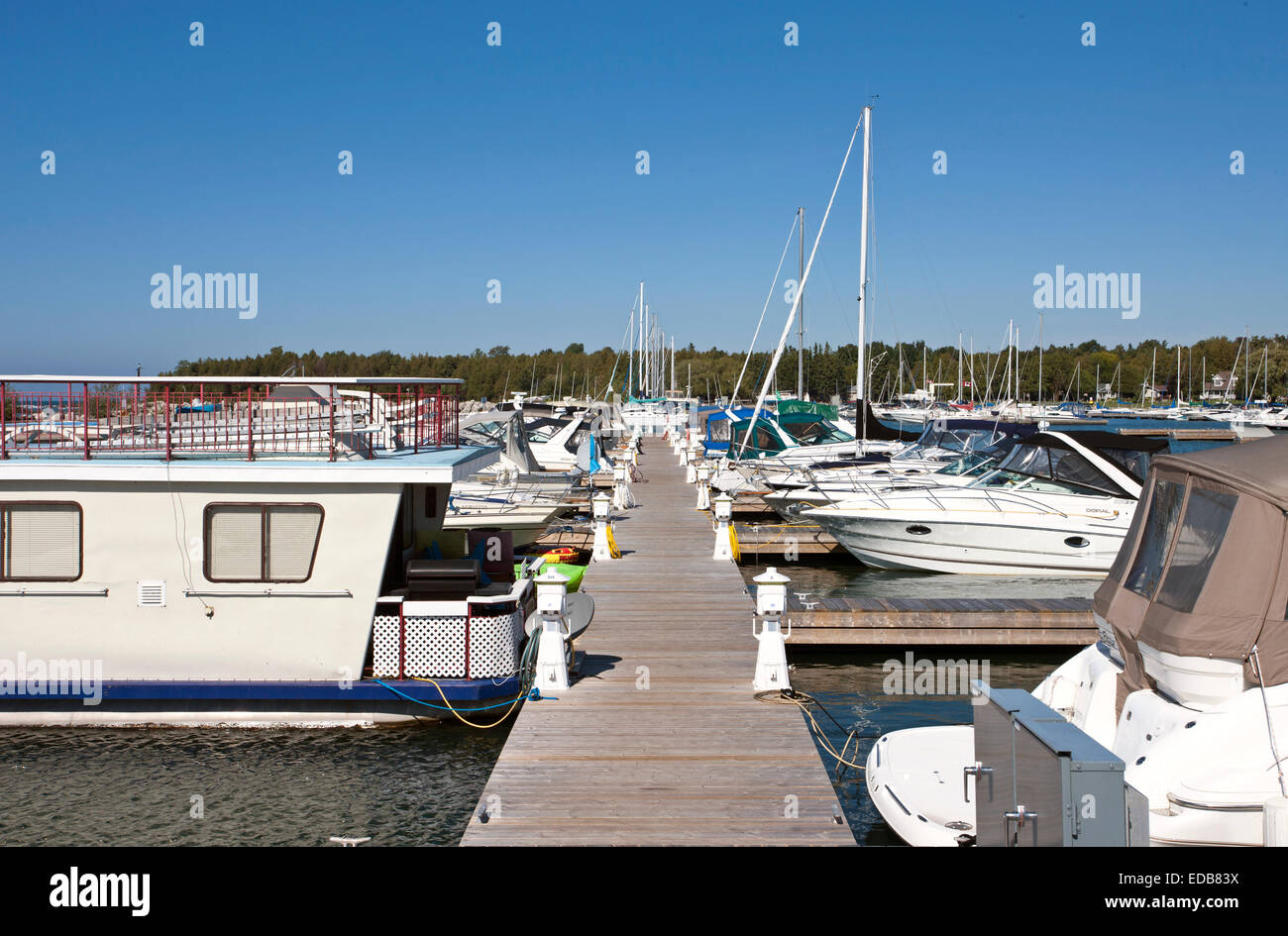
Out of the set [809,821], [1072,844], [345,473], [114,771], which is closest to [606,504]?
[345,473]

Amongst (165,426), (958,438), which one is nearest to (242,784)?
(165,426)

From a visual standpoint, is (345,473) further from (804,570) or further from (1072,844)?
(804,570)

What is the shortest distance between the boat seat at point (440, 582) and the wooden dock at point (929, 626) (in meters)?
5.28

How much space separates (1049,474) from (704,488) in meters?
8.21

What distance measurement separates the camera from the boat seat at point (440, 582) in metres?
10.8

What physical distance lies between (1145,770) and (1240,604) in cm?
133

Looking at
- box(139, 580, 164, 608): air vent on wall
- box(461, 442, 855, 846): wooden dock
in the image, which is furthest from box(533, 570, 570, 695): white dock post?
box(139, 580, 164, 608): air vent on wall

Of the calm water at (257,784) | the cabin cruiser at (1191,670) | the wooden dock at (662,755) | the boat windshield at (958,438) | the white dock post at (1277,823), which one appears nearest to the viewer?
the white dock post at (1277,823)

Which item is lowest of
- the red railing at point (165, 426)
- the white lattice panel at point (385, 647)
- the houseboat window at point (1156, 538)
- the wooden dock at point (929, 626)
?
the wooden dock at point (929, 626)

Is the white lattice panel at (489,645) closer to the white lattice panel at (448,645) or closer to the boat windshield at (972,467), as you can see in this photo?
the white lattice panel at (448,645)

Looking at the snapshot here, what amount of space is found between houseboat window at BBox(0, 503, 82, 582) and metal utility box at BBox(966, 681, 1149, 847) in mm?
9649

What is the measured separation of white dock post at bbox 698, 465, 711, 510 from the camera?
2544cm

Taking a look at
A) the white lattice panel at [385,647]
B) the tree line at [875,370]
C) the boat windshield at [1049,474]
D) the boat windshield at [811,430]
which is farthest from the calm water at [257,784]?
the tree line at [875,370]

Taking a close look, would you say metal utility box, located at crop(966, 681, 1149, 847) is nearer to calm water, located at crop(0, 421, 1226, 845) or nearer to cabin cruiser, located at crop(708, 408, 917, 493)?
calm water, located at crop(0, 421, 1226, 845)
